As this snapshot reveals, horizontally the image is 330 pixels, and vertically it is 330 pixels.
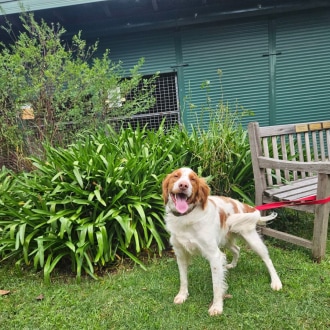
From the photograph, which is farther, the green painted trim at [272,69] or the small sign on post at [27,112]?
the green painted trim at [272,69]

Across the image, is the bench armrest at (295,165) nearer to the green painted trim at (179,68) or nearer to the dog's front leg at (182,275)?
the dog's front leg at (182,275)

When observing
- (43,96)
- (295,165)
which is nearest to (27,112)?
(43,96)

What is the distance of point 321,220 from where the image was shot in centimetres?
251

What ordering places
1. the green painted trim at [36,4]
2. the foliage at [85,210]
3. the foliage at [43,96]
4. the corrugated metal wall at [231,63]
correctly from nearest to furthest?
the foliage at [85,210] < the foliage at [43,96] < the green painted trim at [36,4] < the corrugated metal wall at [231,63]

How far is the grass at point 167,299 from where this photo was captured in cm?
198

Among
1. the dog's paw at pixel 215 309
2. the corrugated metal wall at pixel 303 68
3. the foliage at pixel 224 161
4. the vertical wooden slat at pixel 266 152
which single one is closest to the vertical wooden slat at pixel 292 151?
the vertical wooden slat at pixel 266 152

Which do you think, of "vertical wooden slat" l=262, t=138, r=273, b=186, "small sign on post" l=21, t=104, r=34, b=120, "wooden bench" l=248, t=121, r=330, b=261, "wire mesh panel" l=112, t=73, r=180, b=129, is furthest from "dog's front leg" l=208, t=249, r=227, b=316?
"wire mesh panel" l=112, t=73, r=180, b=129

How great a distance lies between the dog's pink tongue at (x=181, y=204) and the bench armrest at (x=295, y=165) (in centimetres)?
127

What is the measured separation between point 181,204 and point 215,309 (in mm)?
851

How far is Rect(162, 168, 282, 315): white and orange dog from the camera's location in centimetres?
199

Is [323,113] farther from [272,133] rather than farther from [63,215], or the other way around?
[63,215]

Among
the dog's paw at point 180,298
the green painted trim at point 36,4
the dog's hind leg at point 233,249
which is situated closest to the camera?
the dog's paw at point 180,298

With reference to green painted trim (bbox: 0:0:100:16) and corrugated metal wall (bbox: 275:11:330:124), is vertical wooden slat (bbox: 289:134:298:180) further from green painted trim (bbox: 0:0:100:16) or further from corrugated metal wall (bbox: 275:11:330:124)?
green painted trim (bbox: 0:0:100:16)

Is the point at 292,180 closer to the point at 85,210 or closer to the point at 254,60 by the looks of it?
the point at 85,210
